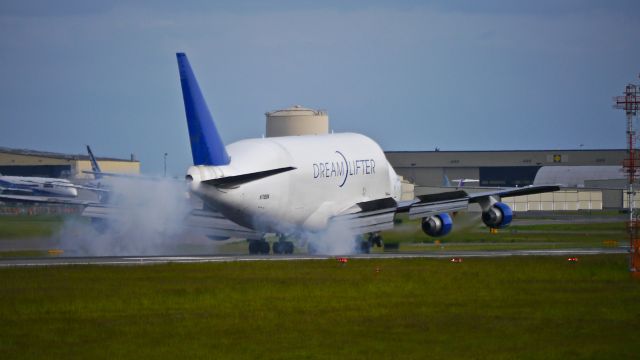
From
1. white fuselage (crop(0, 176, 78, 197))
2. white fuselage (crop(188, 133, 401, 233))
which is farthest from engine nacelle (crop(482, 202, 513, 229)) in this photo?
white fuselage (crop(0, 176, 78, 197))

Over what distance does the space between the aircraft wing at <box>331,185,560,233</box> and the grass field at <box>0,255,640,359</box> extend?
1419 cm

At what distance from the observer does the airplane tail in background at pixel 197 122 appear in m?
49.7

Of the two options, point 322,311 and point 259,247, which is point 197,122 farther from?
point 322,311

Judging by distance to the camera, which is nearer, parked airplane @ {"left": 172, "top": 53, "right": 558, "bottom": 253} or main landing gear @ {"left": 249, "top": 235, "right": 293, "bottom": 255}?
parked airplane @ {"left": 172, "top": 53, "right": 558, "bottom": 253}

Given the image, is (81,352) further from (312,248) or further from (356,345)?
(312,248)

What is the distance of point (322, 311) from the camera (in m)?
30.9

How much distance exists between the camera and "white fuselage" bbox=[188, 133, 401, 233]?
171ft

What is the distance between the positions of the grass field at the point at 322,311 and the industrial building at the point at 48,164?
319ft

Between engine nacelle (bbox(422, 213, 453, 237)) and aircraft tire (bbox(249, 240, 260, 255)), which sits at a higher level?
engine nacelle (bbox(422, 213, 453, 237))

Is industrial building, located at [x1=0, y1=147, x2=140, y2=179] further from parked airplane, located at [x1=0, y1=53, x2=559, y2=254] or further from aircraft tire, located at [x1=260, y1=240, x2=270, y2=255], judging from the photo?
aircraft tire, located at [x1=260, y1=240, x2=270, y2=255]

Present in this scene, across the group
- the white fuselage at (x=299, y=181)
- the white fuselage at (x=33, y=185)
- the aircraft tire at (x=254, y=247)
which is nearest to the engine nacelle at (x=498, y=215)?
the white fuselage at (x=299, y=181)

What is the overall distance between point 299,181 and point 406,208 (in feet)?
21.4

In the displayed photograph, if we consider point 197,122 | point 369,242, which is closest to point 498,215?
point 369,242

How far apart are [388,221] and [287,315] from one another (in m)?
31.1
